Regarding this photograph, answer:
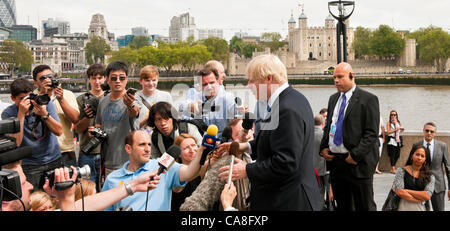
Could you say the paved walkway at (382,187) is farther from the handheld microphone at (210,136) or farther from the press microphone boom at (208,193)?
the handheld microphone at (210,136)

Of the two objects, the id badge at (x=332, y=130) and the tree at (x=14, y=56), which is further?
the tree at (x=14, y=56)

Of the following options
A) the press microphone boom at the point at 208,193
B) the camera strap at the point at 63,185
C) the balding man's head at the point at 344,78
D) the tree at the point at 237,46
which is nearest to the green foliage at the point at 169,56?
the tree at the point at 237,46

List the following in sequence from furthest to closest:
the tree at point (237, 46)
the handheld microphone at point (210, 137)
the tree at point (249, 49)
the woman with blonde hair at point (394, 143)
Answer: the tree at point (237, 46)
the tree at point (249, 49)
the woman with blonde hair at point (394, 143)
the handheld microphone at point (210, 137)

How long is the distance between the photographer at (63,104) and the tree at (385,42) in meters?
70.3

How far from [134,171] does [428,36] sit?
69191mm

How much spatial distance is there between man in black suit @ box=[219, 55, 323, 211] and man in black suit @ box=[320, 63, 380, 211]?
1010 millimetres

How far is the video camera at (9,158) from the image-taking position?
1895 mm

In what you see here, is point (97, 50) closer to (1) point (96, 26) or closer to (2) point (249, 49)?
(2) point (249, 49)

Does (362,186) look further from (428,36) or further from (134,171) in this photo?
(428,36)

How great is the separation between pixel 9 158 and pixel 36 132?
176cm

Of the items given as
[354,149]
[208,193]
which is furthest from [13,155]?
[354,149]

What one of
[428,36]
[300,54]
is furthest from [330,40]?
[428,36]

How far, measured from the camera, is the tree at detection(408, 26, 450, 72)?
6412cm
